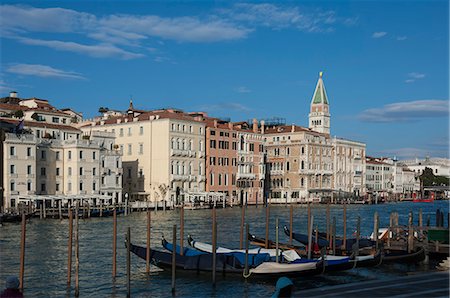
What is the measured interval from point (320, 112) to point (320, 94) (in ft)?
8.87

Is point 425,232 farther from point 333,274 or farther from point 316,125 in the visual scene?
point 316,125

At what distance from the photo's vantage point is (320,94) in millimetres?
72625

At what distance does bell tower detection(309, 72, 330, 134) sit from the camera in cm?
7088

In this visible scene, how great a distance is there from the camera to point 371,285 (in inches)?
368

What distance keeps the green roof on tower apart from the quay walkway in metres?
62.7

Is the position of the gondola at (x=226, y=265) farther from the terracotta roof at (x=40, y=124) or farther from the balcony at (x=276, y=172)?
the balcony at (x=276, y=172)

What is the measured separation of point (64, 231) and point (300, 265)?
1316 centimetres

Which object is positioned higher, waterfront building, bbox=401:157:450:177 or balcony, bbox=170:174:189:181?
waterfront building, bbox=401:157:450:177

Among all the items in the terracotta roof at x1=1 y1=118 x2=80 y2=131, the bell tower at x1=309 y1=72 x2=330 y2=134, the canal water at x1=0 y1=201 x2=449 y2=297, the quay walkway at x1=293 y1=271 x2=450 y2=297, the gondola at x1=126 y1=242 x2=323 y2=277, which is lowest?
the canal water at x1=0 y1=201 x2=449 y2=297

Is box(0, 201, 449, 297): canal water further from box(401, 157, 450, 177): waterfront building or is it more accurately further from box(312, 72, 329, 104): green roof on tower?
box(401, 157, 450, 177): waterfront building

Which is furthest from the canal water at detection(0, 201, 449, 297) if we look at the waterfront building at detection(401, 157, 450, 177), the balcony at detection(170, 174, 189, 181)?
the waterfront building at detection(401, 157, 450, 177)

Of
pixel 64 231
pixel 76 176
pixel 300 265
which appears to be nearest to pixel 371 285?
pixel 300 265

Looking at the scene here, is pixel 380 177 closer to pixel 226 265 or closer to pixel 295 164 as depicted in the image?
pixel 295 164

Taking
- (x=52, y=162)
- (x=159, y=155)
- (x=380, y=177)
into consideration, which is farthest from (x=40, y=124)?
(x=380, y=177)
